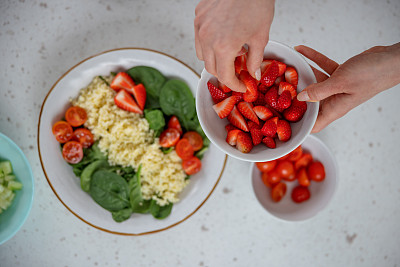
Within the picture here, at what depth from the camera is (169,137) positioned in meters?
1.05

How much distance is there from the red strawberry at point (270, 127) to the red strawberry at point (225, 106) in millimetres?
94

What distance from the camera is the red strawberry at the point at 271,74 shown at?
2.45ft

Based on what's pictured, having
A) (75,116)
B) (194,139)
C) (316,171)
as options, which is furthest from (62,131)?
(316,171)

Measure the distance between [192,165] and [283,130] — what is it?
0.39 metres

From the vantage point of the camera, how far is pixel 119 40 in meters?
1.14

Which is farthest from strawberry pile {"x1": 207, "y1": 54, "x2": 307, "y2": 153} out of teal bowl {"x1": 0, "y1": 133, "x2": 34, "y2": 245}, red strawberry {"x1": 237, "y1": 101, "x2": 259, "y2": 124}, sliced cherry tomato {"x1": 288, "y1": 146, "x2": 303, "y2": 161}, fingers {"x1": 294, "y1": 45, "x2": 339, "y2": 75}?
teal bowl {"x1": 0, "y1": 133, "x2": 34, "y2": 245}

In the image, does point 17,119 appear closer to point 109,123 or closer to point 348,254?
point 109,123

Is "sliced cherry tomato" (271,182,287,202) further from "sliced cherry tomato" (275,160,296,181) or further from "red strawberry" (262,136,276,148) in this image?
"red strawberry" (262,136,276,148)

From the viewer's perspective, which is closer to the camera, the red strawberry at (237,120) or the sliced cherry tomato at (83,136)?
the red strawberry at (237,120)

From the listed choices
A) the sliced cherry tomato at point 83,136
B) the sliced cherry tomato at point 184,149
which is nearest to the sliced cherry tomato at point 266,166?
the sliced cherry tomato at point 184,149

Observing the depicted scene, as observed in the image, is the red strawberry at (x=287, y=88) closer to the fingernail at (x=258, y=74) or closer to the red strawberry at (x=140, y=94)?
the fingernail at (x=258, y=74)

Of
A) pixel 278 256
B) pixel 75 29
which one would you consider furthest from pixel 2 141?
pixel 278 256

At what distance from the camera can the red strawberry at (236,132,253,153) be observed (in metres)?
0.75

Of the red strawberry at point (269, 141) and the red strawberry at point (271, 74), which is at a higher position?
the red strawberry at point (271, 74)
